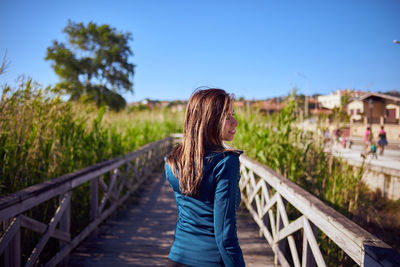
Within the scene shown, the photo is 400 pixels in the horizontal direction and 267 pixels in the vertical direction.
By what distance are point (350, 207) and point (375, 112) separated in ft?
5.19

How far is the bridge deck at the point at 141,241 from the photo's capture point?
2.61 m

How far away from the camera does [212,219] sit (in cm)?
111

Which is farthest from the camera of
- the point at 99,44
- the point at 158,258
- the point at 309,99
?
the point at 99,44

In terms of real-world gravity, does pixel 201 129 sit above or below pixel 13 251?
above

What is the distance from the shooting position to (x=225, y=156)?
42.5 inches

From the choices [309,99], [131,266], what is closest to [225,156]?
[131,266]

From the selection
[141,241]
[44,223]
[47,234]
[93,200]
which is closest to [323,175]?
[141,241]

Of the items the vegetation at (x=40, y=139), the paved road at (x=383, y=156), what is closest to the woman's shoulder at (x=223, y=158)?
the vegetation at (x=40, y=139)

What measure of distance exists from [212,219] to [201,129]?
40 centimetres

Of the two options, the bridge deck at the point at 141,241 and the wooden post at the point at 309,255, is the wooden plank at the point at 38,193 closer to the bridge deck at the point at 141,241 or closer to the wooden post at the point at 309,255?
the bridge deck at the point at 141,241

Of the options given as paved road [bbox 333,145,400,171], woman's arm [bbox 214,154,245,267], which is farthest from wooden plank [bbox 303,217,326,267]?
paved road [bbox 333,145,400,171]

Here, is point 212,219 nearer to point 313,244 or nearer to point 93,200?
point 313,244

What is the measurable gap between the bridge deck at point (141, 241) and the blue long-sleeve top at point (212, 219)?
5.45 ft

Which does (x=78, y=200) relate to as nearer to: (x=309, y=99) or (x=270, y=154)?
(x=270, y=154)
